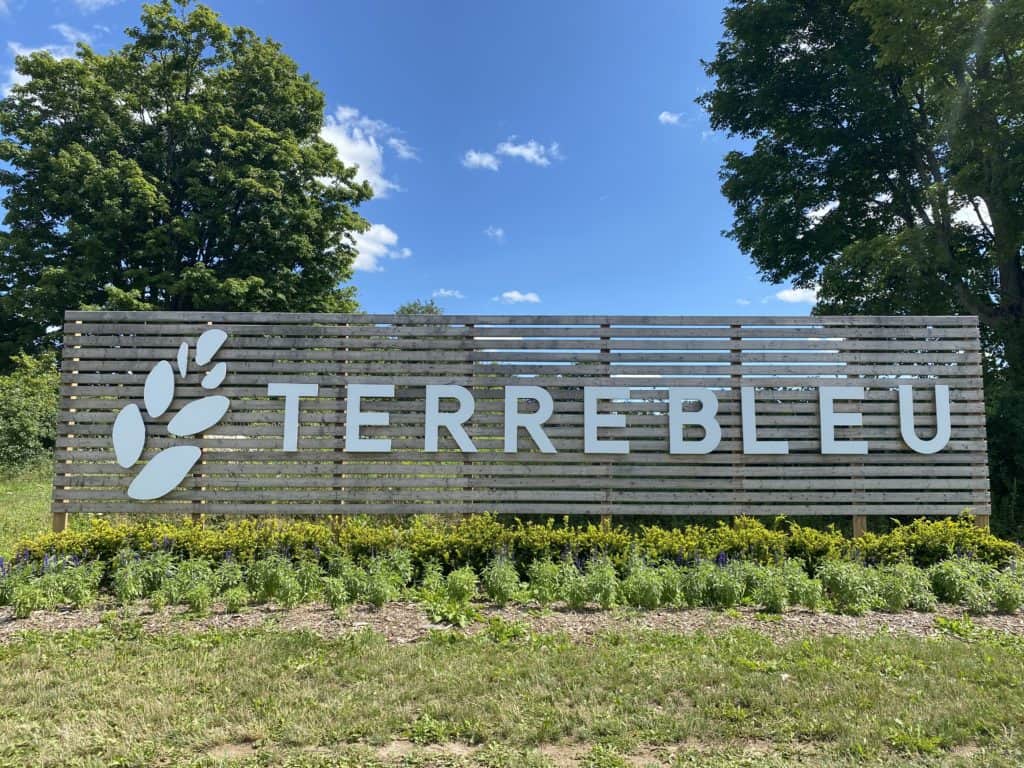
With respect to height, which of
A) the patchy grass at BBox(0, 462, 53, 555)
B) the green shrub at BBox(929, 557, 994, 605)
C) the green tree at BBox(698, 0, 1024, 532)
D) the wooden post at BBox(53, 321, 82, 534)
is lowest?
the patchy grass at BBox(0, 462, 53, 555)

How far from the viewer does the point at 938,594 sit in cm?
494

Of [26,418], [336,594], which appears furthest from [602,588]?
[26,418]

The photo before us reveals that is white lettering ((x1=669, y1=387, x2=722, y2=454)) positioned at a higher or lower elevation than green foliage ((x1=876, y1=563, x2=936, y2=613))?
higher

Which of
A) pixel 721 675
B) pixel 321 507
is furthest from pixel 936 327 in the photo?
pixel 321 507

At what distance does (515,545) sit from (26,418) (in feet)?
48.3

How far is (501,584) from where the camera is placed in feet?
15.2

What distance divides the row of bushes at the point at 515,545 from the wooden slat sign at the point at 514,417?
2.74 ft

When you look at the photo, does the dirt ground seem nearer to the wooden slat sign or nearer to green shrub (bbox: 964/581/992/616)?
green shrub (bbox: 964/581/992/616)

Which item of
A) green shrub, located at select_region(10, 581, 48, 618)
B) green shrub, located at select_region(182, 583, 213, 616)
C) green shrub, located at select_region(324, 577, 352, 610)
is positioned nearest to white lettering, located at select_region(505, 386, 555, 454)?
green shrub, located at select_region(324, 577, 352, 610)

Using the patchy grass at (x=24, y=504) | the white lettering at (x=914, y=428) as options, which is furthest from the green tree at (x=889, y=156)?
the patchy grass at (x=24, y=504)

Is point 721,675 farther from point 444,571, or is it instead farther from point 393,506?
point 393,506

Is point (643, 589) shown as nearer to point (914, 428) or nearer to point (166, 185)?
point (914, 428)

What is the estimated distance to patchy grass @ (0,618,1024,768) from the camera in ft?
8.71

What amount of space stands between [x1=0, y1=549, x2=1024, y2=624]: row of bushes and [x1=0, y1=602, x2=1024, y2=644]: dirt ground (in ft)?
0.32
